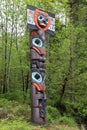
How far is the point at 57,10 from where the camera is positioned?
13320 mm

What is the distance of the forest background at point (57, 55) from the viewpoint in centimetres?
1317

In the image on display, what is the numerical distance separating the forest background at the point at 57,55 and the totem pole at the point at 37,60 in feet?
6.00

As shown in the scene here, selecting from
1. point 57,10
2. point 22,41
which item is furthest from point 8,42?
point 57,10

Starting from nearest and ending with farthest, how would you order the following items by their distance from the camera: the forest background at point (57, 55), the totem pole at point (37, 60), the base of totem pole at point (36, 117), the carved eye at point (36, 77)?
the base of totem pole at point (36, 117) < the totem pole at point (37, 60) < the carved eye at point (36, 77) < the forest background at point (57, 55)

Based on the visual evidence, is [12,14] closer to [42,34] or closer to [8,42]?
[8,42]

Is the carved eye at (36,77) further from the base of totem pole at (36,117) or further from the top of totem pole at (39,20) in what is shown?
the top of totem pole at (39,20)

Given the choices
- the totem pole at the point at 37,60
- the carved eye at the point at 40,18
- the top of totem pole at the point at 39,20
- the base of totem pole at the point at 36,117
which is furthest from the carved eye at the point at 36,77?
the carved eye at the point at 40,18

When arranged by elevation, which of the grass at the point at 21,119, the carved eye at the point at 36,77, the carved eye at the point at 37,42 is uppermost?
the carved eye at the point at 37,42

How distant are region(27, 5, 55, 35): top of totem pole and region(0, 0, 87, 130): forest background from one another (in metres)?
2.15

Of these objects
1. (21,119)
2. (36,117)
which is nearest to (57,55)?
(36,117)

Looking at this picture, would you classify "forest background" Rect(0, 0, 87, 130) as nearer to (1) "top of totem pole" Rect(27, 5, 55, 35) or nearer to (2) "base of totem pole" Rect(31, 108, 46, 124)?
(2) "base of totem pole" Rect(31, 108, 46, 124)

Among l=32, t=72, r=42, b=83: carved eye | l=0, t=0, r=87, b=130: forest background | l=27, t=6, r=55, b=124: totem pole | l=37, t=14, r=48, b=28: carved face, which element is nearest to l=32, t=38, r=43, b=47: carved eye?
l=27, t=6, r=55, b=124: totem pole

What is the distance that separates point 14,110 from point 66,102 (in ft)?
12.4

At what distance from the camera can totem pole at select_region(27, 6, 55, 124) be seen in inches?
396
